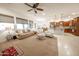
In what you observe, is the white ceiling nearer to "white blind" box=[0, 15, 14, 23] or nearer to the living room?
the living room

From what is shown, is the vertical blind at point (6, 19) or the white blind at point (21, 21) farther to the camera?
the white blind at point (21, 21)

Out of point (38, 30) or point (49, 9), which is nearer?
point (49, 9)

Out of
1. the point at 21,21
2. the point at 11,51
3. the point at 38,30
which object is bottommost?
the point at 11,51

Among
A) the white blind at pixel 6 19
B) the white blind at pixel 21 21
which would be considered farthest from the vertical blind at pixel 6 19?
the white blind at pixel 21 21

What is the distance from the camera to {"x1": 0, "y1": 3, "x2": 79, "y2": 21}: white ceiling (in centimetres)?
257

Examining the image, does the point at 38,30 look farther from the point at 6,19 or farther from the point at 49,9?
the point at 6,19

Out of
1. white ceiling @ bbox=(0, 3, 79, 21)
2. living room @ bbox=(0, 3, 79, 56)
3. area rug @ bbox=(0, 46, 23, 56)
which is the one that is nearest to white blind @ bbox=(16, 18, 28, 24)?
living room @ bbox=(0, 3, 79, 56)

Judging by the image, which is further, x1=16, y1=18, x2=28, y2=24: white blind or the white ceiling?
x1=16, y1=18, x2=28, y2=24: white blind

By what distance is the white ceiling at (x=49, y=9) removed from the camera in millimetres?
2568

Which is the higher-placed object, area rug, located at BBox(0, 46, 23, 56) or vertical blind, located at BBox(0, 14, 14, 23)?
vertical blind, located at BBox(0, 14, 14, 23)

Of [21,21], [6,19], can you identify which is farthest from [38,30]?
[6,19]

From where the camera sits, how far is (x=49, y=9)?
264 centimetres

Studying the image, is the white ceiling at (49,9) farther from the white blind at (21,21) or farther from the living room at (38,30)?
the white blind at (21,21)

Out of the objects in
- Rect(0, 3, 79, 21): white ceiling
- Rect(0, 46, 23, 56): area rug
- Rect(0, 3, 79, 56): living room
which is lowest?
Rect(0, 46, 23, 56): area rug
